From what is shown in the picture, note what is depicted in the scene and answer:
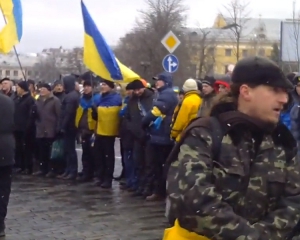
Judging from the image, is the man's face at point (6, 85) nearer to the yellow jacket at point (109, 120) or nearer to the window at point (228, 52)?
the yellow jacket at point (109, 120)

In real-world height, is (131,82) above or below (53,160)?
above

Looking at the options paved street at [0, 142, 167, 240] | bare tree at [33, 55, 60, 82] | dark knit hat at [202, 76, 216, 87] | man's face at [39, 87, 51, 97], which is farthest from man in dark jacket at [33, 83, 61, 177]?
bare tree at [33, 55, 60, 82]

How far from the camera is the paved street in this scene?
7.82m

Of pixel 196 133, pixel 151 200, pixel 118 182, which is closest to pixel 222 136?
pixel 196 133

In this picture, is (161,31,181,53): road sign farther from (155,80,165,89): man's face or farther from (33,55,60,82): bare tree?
(33,55,60,82): bare tree

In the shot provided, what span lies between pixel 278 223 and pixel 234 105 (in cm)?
55

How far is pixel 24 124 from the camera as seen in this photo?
1293cm

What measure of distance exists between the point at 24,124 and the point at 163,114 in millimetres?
4201

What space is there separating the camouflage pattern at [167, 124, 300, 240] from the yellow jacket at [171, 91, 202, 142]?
5.95 metres

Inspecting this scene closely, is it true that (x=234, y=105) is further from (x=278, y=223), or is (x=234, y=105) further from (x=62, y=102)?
(x=62, y=102)

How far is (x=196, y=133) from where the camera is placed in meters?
2.86

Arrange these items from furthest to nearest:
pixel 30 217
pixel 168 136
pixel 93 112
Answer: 1. pixel 93 112
2. pixel 168 136
3. pixel 30 217

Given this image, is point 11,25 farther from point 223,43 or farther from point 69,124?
point 223,43

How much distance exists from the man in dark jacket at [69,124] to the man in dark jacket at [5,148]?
4134mm
